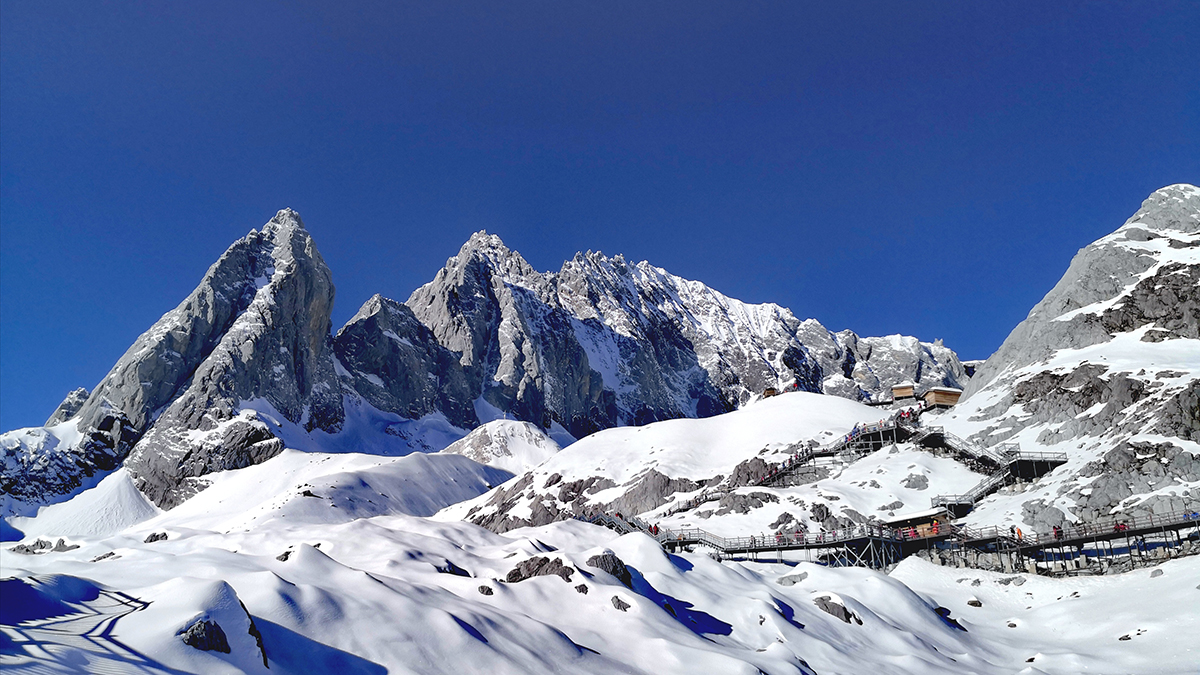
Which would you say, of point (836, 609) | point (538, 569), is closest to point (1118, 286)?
point (836, 609)

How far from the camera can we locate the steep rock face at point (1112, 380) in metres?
62.6

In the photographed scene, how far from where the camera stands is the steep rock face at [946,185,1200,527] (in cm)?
6256

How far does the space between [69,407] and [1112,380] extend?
22929 centimetres

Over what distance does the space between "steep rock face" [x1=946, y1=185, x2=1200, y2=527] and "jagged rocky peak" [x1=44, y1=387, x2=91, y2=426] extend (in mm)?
211142

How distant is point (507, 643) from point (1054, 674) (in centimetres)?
2993

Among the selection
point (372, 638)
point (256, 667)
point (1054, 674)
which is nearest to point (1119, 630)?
point (1054, 674)

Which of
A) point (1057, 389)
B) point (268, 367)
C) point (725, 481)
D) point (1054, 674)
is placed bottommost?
point (1054, 674)

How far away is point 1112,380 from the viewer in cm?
7606

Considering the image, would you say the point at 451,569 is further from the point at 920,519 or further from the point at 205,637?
the point at 920,519

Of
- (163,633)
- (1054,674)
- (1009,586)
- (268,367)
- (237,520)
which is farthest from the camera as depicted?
(268,367)

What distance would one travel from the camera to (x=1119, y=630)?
43344mm

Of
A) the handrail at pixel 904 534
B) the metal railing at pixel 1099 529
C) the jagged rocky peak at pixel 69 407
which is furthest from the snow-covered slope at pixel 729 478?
the jagged rocky peak at pixel 69 407

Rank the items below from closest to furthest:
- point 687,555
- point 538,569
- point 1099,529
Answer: point 538,569 < point 687,555 < point 1099,529

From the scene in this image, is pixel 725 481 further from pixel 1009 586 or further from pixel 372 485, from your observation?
pixel 372 485
